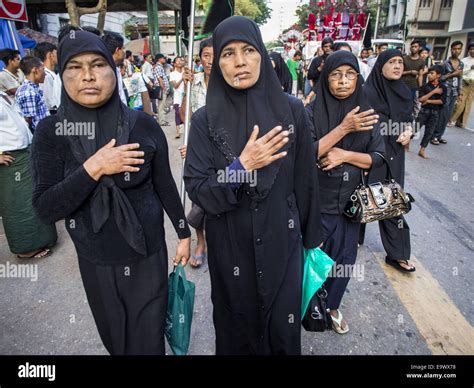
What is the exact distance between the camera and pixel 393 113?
113 inches

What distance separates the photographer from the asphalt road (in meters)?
2.37

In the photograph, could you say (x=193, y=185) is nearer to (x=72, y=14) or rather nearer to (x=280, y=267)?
(x=280, y=267)

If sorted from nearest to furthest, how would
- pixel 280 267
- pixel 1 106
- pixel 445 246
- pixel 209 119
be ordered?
pixel 209 119 → pixel 280 267 → pixel 1 106 → pixel 445 246

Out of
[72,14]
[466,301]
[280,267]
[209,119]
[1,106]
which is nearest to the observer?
[209,119]

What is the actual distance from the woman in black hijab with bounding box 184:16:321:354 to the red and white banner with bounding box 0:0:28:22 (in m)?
5.15

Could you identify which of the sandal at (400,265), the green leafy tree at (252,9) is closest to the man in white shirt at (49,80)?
the sandal at (400,265)

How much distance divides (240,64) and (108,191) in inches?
31.6

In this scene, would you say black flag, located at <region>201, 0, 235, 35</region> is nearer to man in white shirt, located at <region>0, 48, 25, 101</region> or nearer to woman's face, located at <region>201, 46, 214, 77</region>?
woman's face, located at <region>201, 46, 214, 77</region>

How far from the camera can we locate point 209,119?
5.23 feet

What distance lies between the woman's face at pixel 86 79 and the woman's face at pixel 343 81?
136 centimetres

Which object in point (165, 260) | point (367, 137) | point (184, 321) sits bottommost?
point (184, 321)

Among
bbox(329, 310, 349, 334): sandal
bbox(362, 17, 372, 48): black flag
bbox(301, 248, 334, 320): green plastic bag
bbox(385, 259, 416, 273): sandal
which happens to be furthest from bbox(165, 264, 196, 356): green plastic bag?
bbox(362, 17, 372, 48): black flag

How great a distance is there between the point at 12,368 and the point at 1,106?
2181 mm

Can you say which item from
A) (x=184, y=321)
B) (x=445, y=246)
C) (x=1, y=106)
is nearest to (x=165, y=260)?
(x=184, y=321)
